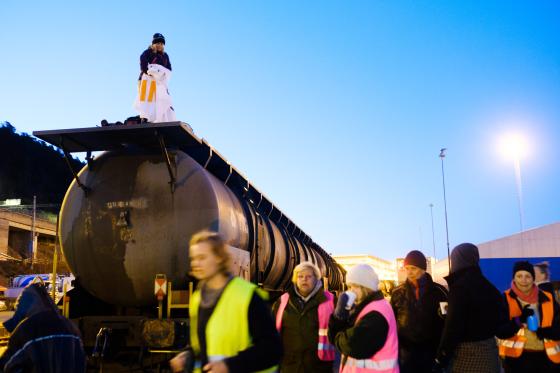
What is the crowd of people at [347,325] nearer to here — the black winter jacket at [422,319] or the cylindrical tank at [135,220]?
the black winter jacket at [422,319]

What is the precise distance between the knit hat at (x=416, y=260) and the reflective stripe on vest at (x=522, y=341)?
0.84 metres

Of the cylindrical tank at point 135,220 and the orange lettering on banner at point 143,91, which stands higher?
the orange lettering on banner at point 143,91

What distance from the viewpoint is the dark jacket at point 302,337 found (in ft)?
14.6

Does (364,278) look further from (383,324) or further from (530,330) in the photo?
(530,330)

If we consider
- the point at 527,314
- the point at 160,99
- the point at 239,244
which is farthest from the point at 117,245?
the point at 527,314

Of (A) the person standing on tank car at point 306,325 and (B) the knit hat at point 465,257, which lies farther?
(A) the person standing on tank car at point 306,325

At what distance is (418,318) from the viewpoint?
196 inches

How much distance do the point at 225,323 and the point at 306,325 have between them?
Answer: 2.15 meters

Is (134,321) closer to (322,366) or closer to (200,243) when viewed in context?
(322,366)

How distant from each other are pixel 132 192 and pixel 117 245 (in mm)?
650

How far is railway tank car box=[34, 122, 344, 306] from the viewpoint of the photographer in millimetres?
5992

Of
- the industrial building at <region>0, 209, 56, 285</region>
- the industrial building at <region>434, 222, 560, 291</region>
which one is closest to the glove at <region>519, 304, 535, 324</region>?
the industrial building at <region>434, 222, 560, 291</region>

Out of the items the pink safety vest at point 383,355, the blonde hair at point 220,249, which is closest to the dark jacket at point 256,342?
the blonde hair at point 220,249

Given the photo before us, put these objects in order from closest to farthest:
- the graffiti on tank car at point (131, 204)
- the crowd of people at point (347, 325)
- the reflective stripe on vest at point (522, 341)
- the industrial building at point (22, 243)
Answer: the crowd of people at point (347, 325) → the reflective stripe on vest at point (522, 341) → the graffiti on tank car at point (131, 204) → the industrial building at point (22, 243)
